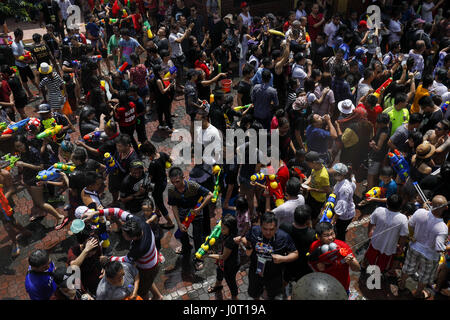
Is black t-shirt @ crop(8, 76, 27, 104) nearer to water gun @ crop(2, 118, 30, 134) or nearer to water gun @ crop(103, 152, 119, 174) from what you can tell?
water gun @ crop(2, 118, 30, 134)

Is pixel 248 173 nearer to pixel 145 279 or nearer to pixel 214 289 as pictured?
pixel 214 289

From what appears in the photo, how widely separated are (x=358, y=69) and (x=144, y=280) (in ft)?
24.7

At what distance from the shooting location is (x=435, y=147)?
697 centimetres

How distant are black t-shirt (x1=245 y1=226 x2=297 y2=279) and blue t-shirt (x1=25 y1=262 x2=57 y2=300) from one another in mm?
2606

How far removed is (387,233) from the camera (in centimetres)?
565

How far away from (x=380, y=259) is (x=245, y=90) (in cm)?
474

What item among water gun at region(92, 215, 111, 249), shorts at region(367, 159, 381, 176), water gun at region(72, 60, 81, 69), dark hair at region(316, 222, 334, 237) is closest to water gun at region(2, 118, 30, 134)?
water gun at region(92, 215, 111, 249)

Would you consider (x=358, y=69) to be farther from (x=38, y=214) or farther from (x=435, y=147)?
(x=38, y=214)

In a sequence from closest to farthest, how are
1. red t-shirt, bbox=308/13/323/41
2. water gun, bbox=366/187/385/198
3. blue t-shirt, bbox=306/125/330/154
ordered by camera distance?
water gun, bbox=366/187/385/198 < blue t-shirt, bbox=306/125/330/154 < red t-shirt, bbox=308/13/323/41

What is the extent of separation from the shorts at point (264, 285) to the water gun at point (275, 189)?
52.3 inches

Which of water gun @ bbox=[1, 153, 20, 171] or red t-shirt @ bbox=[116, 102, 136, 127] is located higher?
red t-shirt @ bbox=[116, 102, 136, 127]

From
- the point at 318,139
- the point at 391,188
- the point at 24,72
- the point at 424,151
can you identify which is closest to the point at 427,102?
the point at 424,151

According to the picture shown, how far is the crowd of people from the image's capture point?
17.1 feet
